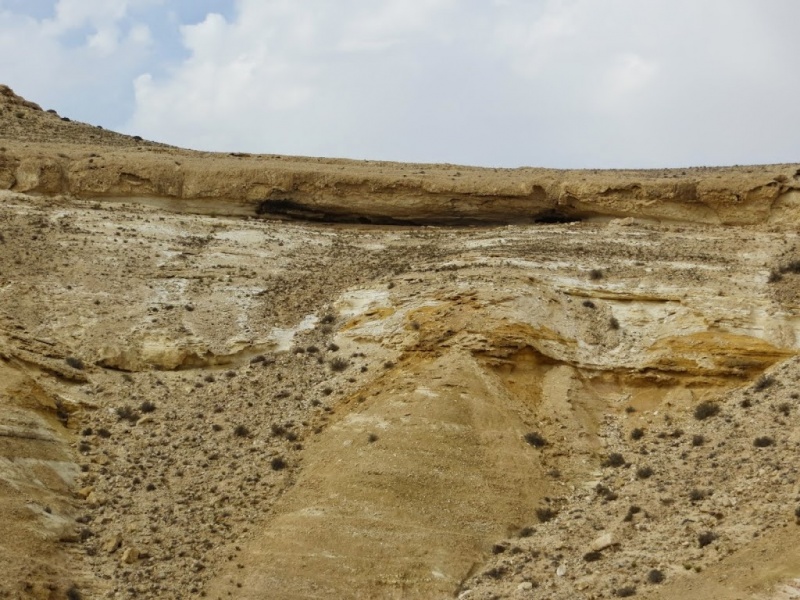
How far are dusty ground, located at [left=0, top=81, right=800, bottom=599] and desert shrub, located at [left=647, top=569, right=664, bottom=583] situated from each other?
5 cm

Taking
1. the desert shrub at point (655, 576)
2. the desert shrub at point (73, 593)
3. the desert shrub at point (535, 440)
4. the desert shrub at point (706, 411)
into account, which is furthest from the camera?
the desert shrub at point (706, 411)

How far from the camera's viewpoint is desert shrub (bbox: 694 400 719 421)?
80.8 feet

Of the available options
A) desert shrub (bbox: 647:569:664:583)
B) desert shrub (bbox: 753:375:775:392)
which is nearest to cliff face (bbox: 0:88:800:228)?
desert shrub (bbox: 753:375:775:392)

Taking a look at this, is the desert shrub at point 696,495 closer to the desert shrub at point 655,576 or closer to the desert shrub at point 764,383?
the desert shrub at point 655,576

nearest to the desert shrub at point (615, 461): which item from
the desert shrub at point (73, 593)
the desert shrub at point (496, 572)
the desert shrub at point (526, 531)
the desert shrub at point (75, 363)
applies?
the desert shrub at point (526, 531)

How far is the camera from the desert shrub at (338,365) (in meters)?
26.5

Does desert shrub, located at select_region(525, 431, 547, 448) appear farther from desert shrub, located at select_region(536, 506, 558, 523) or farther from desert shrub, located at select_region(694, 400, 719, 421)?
desert shrub, located at select_region(694, 400, 719, 421)

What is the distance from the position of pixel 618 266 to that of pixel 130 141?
22711mm

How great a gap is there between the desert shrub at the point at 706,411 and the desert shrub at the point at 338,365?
7.91 m

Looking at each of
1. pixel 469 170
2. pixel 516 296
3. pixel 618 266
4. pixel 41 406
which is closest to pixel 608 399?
pixel 516 296

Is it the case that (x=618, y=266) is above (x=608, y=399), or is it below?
above

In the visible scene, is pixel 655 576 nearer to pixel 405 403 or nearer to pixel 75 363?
pixel 405 403

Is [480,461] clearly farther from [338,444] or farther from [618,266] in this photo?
[618,266]

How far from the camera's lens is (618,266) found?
3028 cm
